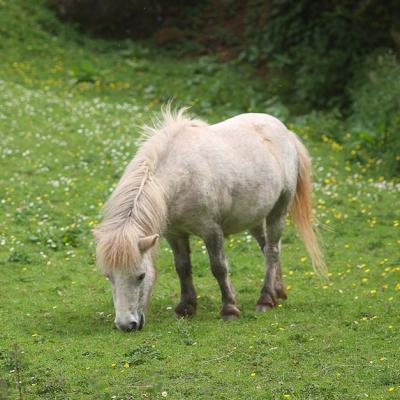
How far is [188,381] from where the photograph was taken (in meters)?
7.30

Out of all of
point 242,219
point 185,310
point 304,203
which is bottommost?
point 185,310

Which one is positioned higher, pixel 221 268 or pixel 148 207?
pixel 148 207

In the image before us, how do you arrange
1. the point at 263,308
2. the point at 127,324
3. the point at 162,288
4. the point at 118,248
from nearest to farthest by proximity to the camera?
the point at 118,248
the point at 127,324
the point at 263,308
the point at 162,288

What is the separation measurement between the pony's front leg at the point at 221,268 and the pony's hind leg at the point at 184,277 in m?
0.36

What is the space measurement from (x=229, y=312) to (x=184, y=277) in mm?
670

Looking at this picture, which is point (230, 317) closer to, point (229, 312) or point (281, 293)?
point (229, 312)

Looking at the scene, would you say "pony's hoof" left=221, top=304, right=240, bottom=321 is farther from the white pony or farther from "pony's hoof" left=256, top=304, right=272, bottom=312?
"pony's hoof" left=256, top=304, right=272, bottom=312

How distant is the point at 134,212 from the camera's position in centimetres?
857

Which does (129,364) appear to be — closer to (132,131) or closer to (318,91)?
(132,131)

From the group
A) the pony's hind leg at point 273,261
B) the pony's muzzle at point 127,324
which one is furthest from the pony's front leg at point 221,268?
the pony's muzzle at point 127,324

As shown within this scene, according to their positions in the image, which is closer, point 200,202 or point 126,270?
point 126,270

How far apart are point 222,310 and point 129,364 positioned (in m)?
1.95

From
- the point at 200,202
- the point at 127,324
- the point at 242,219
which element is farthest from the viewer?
the point at 242,219

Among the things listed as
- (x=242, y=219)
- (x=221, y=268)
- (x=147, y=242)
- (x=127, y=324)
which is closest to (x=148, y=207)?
(x=147, y=242)
